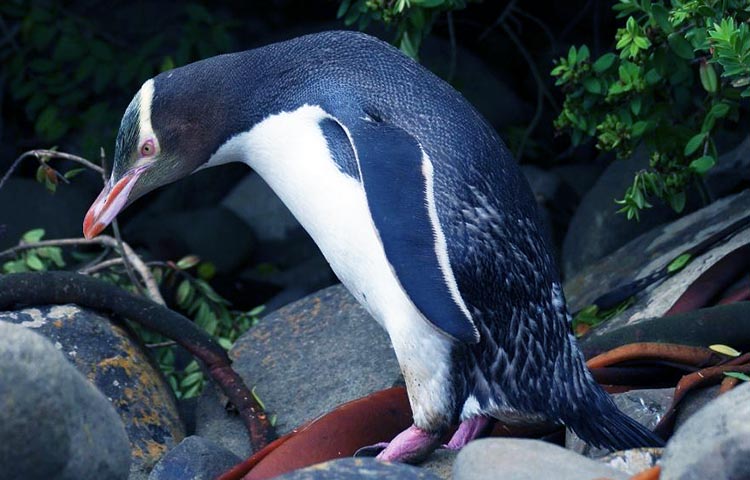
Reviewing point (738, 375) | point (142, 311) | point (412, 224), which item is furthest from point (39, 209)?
point (738, 375)

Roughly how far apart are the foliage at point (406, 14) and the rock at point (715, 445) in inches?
65.4

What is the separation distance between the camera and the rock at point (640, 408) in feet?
7.82

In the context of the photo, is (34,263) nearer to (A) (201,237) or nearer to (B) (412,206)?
(A) (201,237)

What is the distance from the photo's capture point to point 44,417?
165 cm

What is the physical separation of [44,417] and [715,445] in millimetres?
928

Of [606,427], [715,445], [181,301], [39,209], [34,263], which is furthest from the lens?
[39,209]

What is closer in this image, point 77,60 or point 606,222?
point 606,222

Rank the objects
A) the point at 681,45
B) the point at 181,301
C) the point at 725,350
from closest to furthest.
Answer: the point at 725,350 < the point at 681,45 < the point at 181,301

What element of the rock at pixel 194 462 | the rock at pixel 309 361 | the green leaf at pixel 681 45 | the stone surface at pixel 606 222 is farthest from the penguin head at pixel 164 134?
the stone surface at pixel 606 222

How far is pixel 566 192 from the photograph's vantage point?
450 centimetres

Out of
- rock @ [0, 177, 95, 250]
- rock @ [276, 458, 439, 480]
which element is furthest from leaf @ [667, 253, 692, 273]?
rock @ [0, 177, 95, 250]

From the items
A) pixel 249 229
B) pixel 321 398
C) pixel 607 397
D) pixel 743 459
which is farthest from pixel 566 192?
pixel 743 459

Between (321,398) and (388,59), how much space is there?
0.90 m

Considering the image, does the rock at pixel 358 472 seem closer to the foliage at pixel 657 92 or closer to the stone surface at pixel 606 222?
the foliage at pixel 657 92
